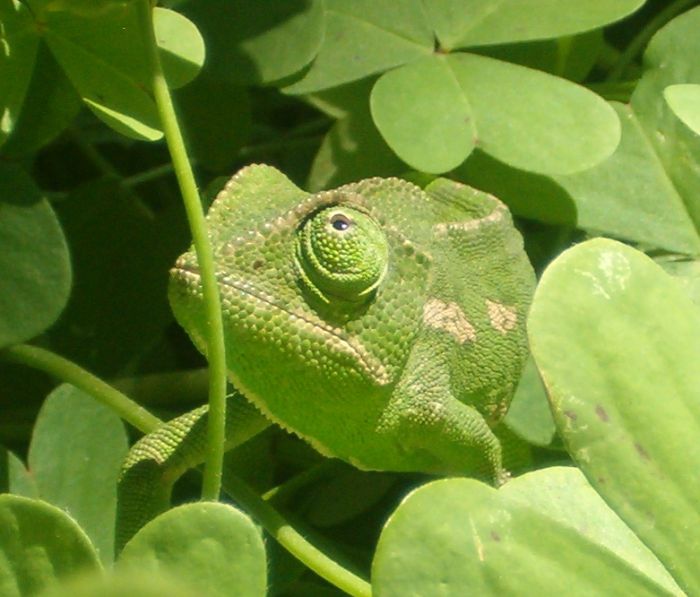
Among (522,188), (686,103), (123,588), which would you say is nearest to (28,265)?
(522,188)

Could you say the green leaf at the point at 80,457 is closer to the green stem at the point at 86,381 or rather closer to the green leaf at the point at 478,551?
the green stem at the point at 86,381

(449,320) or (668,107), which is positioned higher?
(668,107)

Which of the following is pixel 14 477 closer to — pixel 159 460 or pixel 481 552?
pixel 159 460

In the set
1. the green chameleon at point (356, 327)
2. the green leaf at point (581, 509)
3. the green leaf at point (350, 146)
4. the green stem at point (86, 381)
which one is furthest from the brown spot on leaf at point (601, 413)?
the green leaf at point (350, 146)

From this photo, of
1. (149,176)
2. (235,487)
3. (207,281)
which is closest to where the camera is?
(207,281)

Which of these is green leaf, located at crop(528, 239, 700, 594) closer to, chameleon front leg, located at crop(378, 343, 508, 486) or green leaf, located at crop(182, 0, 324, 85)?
chameleon front leg, located at crop(378, 343, 508, 486)

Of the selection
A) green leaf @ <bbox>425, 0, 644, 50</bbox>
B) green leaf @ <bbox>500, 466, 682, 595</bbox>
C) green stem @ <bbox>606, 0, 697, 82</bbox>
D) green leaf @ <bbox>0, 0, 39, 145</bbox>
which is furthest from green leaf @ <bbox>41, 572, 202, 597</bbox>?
green stem @ <bbox>606, 0, 697, 82</bbox>

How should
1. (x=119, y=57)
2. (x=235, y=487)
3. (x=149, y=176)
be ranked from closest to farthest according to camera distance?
(x=235, y=487) → (x=119, y=57) → (x=149, y=176)
